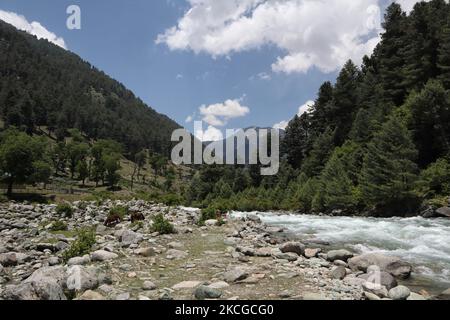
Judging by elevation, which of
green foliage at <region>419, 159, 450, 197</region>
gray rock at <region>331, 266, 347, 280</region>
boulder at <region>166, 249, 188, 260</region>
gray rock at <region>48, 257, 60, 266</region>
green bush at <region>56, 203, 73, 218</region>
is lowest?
green bush at <region>56, 203, 73, 218</region>

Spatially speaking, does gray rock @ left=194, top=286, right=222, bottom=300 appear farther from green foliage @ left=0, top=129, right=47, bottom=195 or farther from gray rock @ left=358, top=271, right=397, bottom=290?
green foliage @ left=0, top=129, right=47, bottom=195

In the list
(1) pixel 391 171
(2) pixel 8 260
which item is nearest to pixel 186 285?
(2) pixel 8 260

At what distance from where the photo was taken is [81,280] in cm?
772

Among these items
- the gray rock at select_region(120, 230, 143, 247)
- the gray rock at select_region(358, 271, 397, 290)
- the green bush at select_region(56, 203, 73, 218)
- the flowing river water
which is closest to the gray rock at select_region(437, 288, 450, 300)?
the flowing river water

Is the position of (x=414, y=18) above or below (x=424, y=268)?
above

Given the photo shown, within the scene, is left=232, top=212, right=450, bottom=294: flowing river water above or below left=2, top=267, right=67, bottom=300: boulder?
below

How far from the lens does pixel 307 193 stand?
47000mm

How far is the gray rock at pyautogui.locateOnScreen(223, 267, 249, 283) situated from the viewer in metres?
8.33

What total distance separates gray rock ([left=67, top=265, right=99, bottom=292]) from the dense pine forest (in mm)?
30079

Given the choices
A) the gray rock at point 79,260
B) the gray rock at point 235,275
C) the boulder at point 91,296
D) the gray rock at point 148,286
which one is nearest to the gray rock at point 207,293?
the gray rock at point 235,275

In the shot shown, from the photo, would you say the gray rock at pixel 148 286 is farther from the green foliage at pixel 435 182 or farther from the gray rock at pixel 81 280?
the green foliage at pixel 435 182
